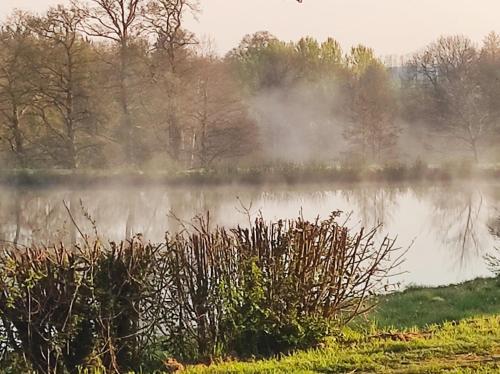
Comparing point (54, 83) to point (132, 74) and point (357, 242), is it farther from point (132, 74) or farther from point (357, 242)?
point (357, 242)

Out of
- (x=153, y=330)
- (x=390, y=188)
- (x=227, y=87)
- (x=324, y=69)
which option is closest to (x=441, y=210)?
(x=390, y=188)

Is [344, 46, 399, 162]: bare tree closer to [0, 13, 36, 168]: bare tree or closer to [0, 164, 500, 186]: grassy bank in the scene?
[0, 164, 500, 186]: grassy bank

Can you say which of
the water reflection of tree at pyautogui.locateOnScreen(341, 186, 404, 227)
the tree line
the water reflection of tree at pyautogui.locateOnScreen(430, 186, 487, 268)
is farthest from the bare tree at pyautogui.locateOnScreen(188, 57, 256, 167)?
the water reflection of tree at pyautogui.locateOnScreen(430, 186, 487, 268)

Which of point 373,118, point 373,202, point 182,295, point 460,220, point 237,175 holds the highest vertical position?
point 373,118

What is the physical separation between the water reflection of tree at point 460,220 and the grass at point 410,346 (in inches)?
208

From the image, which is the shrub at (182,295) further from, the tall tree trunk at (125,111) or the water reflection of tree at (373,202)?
the tall tree trunk at (125,111)

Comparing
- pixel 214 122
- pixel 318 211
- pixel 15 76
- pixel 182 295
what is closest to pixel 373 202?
pixel 318 211

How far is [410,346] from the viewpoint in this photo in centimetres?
568

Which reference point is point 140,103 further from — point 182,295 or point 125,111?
point 182,295

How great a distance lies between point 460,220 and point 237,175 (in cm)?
1120

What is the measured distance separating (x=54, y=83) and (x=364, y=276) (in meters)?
27.0

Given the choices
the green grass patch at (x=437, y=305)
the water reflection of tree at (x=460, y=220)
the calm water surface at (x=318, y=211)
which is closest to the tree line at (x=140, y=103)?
the calm water surface at (x=318, y=211)

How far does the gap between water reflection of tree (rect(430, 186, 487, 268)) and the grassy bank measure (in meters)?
2.44

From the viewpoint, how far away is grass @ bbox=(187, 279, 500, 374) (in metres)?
5.09
